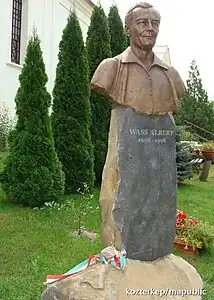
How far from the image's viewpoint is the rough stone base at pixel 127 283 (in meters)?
3.43

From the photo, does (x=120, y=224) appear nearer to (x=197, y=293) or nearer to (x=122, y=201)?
(x=122, y=201)

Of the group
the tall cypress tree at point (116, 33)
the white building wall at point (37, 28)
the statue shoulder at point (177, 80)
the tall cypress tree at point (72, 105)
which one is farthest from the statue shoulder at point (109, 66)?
the white building wall at point (37, 28)

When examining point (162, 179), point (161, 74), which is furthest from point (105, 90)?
point (162, 179)

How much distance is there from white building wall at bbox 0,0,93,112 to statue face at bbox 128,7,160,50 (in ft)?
33.8

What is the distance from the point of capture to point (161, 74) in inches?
150

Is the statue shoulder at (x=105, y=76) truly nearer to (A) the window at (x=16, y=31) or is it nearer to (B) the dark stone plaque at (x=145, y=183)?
(B) the dark stone plaque at (x=145, y=183)

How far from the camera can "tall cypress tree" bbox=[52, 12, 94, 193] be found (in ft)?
26.0

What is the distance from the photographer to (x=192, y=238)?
18.2ft

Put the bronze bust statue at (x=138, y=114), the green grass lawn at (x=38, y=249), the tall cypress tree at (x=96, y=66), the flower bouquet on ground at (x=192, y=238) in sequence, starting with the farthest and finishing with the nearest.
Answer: the tall cypress tree at (x=96, y=66) < the flower bouquet on ground at (x=192, y=238) < the green grass lawn at (x=38, y=249) < the bronze bust statue at (x=138, y=114)

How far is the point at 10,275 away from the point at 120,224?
1.51 metres

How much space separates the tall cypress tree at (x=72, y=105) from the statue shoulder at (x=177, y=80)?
415cm

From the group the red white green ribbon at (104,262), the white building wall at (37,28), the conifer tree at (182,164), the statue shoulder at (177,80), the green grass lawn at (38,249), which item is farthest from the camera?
the white building wall at (37,28)

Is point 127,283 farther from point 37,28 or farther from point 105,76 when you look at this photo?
point 37,28

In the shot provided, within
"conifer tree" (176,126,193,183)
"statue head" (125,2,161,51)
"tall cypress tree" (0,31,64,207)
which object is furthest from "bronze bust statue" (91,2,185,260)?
"conifer tree" (176,126,193,183)
